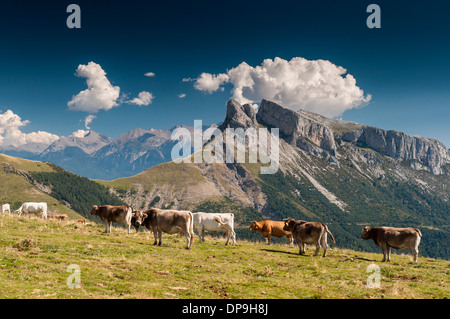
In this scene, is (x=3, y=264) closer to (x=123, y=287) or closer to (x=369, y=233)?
(x=123, y=287)

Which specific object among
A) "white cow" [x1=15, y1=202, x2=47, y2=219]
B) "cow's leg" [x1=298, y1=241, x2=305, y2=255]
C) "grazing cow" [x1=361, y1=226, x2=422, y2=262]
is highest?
"white cow" [x1=15, y1=202, x2=47, y2=219]

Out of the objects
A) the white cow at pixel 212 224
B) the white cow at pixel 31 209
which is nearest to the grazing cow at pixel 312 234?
the white cow at pixel 212 224

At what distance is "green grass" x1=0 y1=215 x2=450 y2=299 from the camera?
41.3 ft

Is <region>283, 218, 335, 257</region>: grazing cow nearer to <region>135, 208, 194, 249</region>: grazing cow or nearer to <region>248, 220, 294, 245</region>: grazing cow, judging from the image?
<region>248, 220, 294, 245</region>: grazing cow

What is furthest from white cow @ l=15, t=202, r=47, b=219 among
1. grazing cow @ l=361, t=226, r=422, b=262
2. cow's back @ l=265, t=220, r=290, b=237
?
grazing cow @ l=361, t=226, r=422, b=262

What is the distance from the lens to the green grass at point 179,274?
Answer: 1259 cm

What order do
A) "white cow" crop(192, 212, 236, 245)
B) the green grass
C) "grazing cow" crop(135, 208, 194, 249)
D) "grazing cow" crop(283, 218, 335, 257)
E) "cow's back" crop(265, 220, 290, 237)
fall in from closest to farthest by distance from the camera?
the green grass, "grazing cow" crop(135, 208, 194, 249), "grazing cow" crop(283, 218, 335, 257), "white cow" crop(192, 212, 236, 245), "cow's back" crop(265, 220, 290, 237)

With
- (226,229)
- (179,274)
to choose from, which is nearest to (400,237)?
(226,229)

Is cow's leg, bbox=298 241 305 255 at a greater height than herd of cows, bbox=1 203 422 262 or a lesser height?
lesser

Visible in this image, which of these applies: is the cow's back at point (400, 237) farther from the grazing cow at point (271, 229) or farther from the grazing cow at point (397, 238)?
the grazing cow at point (271, 229)

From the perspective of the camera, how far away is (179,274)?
1582cm
